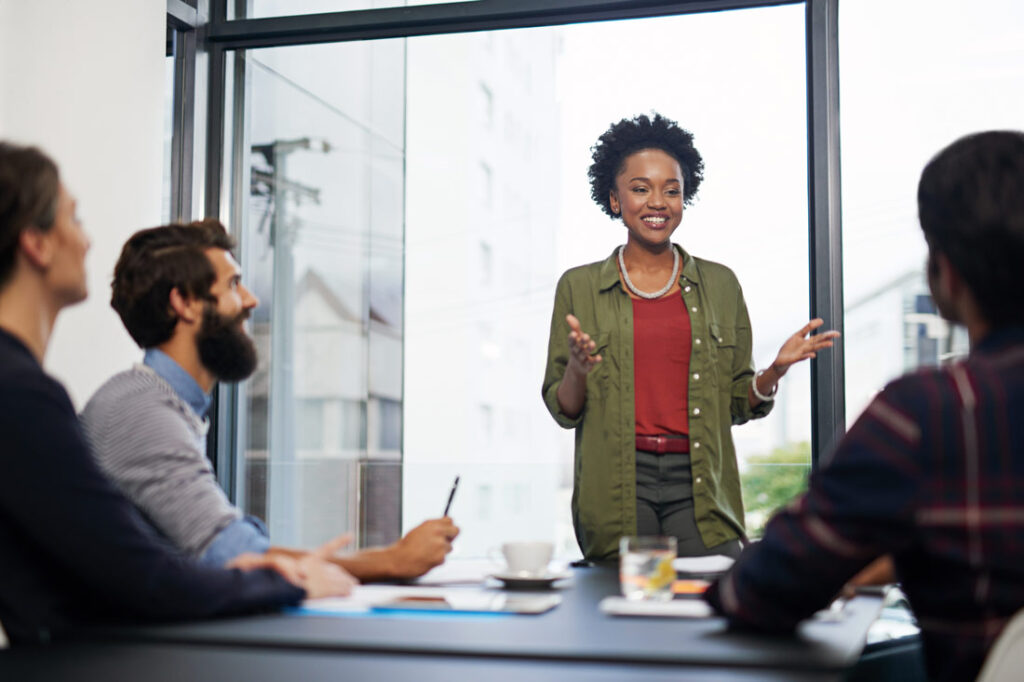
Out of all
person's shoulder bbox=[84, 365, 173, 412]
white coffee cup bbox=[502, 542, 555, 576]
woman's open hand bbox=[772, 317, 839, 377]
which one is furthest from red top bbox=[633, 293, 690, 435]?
person's shoulder bbox=[84, 365, 173, 412]

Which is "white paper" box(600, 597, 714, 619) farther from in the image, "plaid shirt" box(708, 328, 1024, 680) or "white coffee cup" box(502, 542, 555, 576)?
"white coffee cup" box(502, 542, 555, 576)

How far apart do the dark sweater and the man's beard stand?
2.14 feet

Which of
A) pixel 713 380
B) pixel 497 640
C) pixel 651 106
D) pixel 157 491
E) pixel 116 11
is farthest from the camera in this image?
pixel 651 106

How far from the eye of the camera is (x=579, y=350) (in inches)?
96.1

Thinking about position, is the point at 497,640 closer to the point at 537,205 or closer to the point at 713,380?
the point at 713,380

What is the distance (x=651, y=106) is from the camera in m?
3.85

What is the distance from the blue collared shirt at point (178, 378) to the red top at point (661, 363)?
112cm

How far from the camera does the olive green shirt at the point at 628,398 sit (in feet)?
8.70

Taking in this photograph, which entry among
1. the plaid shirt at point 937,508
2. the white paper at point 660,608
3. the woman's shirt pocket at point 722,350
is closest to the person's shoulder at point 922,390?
the plaid shirt at point 937,508

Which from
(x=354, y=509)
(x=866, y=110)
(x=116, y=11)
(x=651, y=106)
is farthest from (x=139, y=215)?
(x=866, y=110)

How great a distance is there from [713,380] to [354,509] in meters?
1.85

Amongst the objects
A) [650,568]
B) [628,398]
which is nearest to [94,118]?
[628,398]

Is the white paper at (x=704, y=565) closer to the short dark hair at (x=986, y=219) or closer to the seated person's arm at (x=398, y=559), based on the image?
the seated person's arm at (x=398, y=559)

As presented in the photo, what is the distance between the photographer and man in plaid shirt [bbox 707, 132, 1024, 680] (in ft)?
3.74
